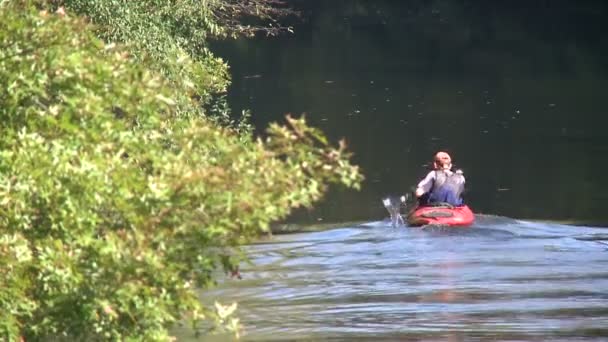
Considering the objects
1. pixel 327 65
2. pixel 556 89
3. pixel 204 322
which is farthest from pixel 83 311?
pixel 327 65

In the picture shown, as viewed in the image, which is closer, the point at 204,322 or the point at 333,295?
the point at 204,322

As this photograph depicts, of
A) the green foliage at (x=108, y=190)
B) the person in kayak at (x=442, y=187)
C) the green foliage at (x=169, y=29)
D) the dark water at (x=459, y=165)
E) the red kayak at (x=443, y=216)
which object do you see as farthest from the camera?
the person in kayak at (x=442, y=187)

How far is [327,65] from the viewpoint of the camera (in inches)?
2453

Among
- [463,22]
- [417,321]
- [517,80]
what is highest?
[463,22]

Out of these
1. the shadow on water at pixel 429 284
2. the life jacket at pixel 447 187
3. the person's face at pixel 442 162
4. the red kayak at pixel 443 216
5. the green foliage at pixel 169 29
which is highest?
the green foliage at pixel 169 29

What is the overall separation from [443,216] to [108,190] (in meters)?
12.9

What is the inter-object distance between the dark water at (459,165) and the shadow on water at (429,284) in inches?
1.3

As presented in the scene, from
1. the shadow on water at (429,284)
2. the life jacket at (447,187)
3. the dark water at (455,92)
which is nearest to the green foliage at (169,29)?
the shadow on water at (429,284)

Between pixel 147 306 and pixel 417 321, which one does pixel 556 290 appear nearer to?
pixel 417 321

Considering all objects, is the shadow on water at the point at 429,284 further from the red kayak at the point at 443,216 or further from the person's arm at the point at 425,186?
the person's arm at the point at 425,186

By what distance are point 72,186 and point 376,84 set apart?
45.5 meters

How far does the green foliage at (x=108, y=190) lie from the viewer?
8.45 meters

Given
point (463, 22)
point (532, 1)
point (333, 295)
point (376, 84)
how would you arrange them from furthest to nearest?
1. point (532, 1)
2. point (463, 22)
3. point (376, 84)
4. point (333, 295)

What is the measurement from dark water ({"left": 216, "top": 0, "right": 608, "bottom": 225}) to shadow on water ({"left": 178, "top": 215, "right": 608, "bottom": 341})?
306 cm
